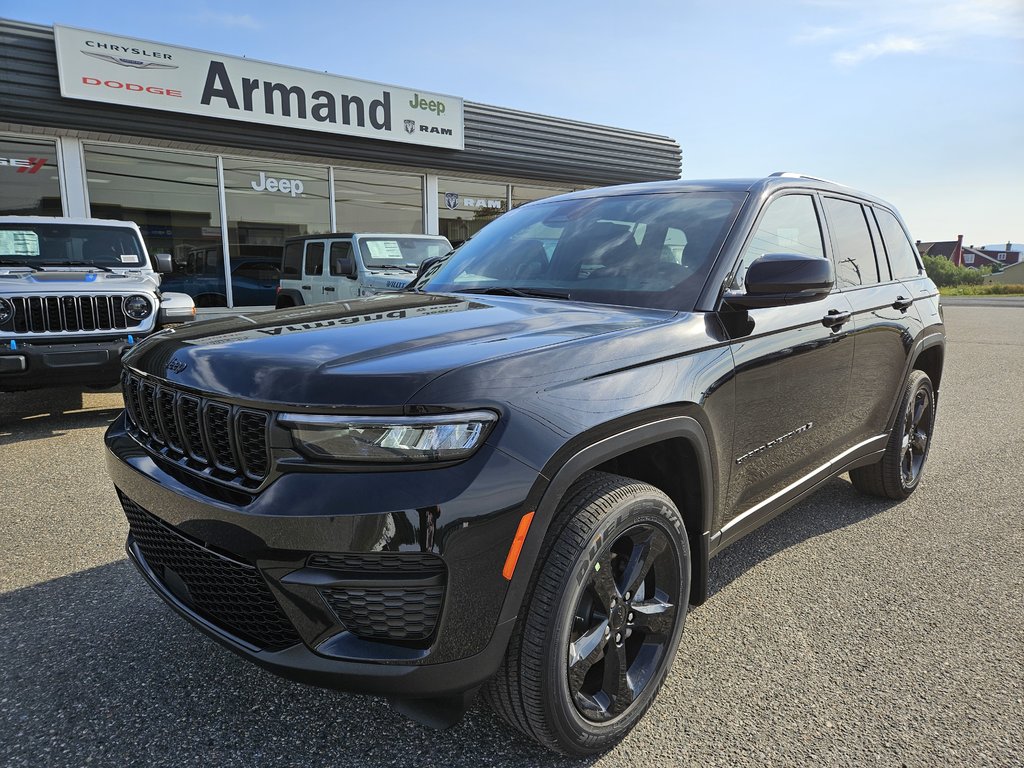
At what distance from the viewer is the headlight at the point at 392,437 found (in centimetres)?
163

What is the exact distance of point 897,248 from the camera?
13.6 ft

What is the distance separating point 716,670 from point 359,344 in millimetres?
1693

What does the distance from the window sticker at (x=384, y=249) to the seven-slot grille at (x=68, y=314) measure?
4044 millimetres

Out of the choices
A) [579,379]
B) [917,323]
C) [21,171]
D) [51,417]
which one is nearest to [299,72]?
[21,171]

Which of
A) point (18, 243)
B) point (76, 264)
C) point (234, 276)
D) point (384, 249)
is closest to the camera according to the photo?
point (18, 243)

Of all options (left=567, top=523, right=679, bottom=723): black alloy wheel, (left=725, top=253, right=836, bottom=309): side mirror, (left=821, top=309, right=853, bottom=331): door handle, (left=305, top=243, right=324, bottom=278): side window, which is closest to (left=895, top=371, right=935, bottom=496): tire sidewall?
(left=821, top=309, right=853, bottom=331): door handle

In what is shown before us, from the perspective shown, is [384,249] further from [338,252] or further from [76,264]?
[76,264]

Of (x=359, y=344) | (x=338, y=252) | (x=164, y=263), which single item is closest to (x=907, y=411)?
(x=359, y=344)

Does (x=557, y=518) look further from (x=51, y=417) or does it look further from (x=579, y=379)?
(x=51, y=417)

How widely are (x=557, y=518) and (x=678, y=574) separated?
2.02ft

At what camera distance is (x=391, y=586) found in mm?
1603

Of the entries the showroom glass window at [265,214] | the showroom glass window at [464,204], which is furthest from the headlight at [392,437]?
the showroom glass window at [464,204]

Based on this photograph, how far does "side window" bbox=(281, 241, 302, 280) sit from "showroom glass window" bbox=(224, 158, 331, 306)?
1574 millimetres

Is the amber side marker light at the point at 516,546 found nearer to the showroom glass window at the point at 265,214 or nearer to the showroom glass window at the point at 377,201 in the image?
the showroom glass window at the point at 265,214
